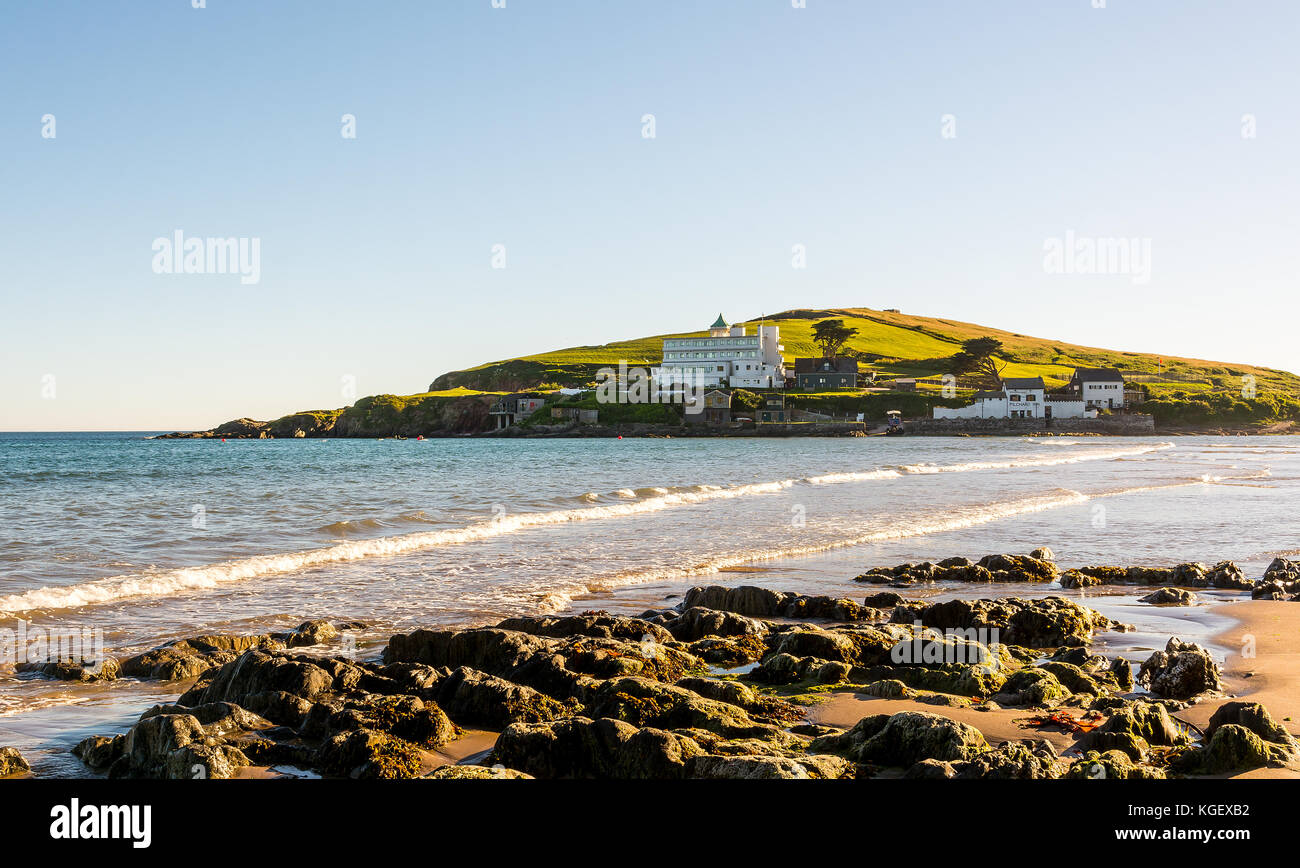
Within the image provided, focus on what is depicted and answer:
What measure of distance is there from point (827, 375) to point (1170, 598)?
492ft

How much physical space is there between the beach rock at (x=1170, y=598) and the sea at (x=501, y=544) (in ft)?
1.24

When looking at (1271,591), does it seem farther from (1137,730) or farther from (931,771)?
(931,771)

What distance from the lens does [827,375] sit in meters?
165

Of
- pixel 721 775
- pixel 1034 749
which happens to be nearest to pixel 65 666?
pixel 721 775

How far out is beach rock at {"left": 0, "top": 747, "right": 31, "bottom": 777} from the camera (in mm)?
8094

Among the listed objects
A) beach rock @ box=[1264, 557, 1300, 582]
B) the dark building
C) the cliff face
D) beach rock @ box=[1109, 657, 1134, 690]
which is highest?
the dark building

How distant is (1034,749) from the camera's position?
25.8ft

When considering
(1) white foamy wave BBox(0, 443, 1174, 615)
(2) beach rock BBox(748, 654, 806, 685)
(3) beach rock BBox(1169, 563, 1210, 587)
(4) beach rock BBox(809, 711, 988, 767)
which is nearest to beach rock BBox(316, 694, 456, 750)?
(4) beach rock BBox(809, 711, 988, 767)

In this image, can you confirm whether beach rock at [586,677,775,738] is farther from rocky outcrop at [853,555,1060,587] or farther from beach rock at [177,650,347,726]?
rocky outcrop at [853,555,1060,587]

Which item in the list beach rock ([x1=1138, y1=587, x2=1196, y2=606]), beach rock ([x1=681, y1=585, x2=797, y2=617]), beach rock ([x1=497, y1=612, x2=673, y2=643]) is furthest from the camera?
beach rock ([x1=1138, y1=587, x2=1196, y2=606])

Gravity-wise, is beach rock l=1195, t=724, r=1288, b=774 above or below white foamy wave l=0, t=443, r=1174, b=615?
above

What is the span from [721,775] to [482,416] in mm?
160832

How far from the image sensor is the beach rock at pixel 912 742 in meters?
8.08

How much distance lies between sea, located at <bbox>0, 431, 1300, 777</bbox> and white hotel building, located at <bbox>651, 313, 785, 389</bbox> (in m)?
112
